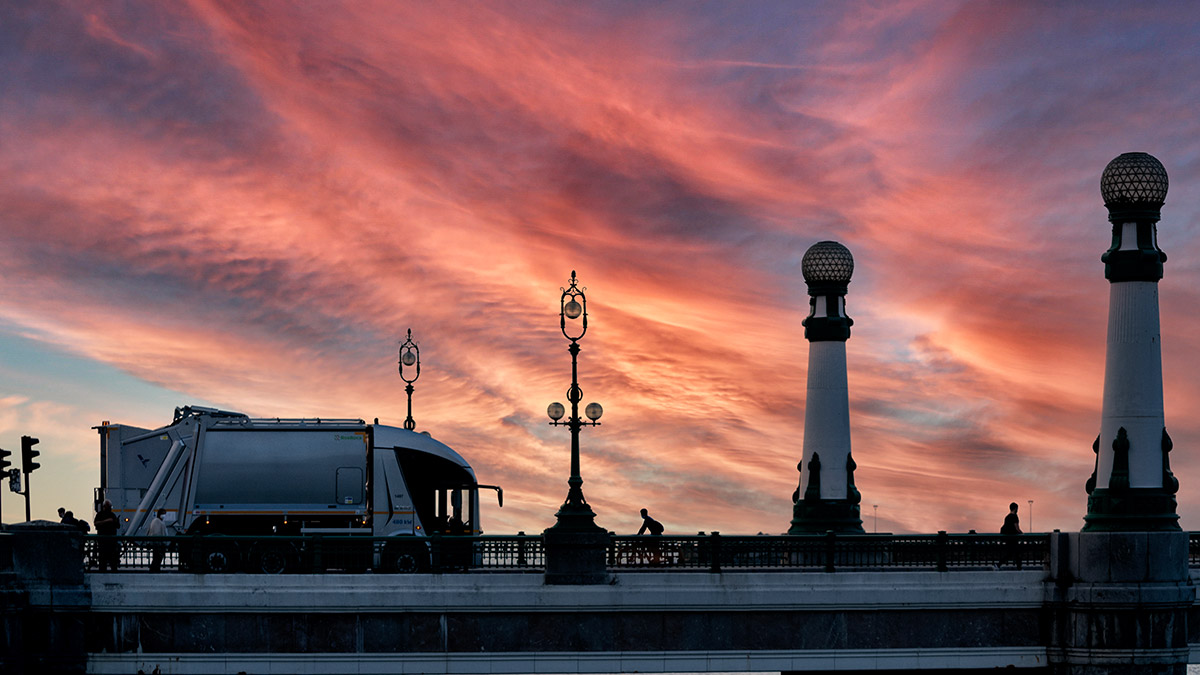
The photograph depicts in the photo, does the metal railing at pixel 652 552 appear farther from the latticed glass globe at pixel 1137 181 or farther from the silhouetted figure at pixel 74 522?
the latticed glass globe at pixel 1137 181

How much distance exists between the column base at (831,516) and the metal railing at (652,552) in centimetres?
508

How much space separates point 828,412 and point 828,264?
3677mm

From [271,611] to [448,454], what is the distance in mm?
8740

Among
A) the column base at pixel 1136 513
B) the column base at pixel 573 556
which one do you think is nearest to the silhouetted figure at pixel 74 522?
the column base at pixel 573 556

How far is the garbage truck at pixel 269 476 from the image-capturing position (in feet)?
101

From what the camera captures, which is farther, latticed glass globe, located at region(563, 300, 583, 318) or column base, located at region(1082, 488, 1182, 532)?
column base, located at region(1082, 488, 1182, 532)

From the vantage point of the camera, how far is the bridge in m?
24.2

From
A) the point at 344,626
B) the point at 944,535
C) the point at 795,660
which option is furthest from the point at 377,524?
the point at 944,535

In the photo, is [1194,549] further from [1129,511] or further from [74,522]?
[74,522]

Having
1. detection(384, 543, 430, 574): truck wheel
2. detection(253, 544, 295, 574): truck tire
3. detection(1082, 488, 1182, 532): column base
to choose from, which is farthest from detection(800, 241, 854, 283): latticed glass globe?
detection(253, 544, 295, 574): truck tire

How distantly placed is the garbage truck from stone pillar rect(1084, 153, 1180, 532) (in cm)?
1482

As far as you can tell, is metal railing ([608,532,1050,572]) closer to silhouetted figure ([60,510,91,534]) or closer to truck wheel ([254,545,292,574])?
truck wheel ([254,545,292,574])

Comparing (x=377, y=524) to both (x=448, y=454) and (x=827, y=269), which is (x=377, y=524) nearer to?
(x=448, y=454)

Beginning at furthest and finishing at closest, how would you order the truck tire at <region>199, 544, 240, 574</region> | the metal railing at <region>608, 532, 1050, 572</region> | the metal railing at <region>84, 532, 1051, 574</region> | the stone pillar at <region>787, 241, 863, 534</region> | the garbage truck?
the stone pillar at <region>787, 241, 863, 534</region> < the garbage truck < the truck tire at <region>199, 544, 240, 574</region> < the metal railing at <region>608, 532, 1050, 572</region> < the metal railing at <region>84, 532, 1051, 574</region>
